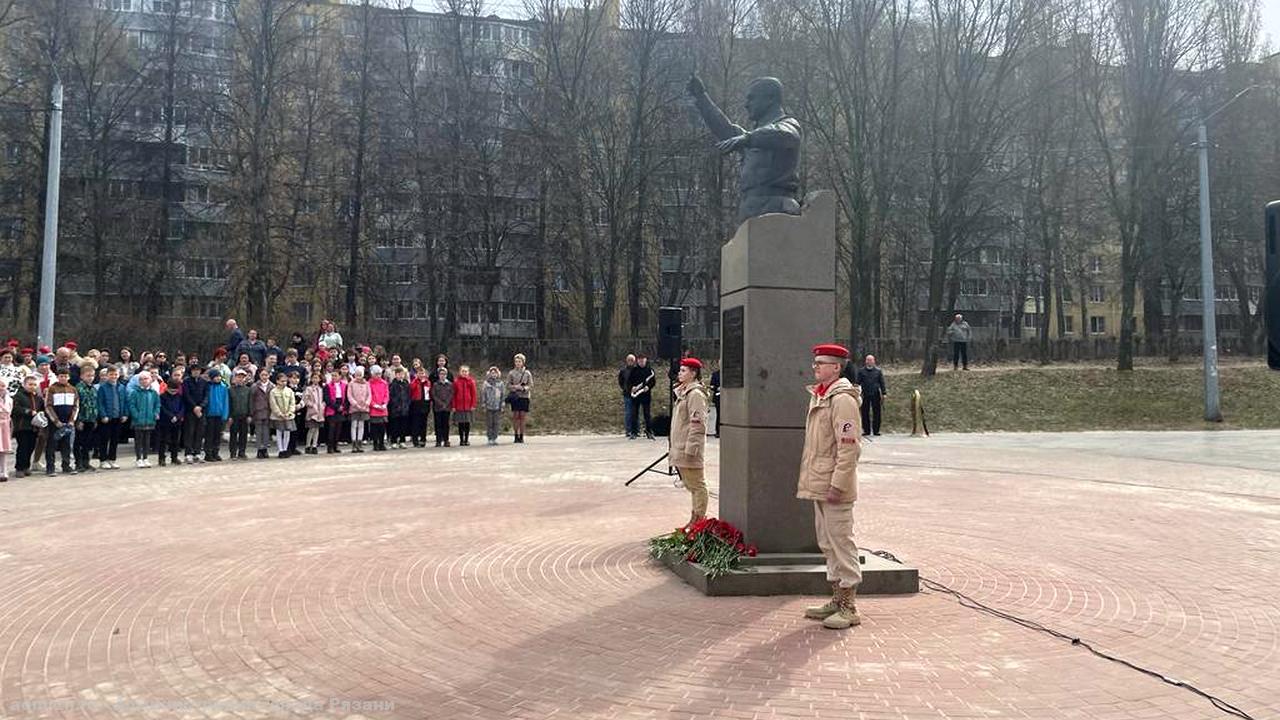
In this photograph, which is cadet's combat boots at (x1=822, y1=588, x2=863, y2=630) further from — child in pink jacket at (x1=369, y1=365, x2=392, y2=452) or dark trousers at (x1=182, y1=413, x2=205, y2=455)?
child in pink jacket at (x1=369, y1=365, x2=392, y2=452)

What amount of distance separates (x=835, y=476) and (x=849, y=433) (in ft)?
1.00

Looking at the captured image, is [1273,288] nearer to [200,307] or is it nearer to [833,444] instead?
[833,444]

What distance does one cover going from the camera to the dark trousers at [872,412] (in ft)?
71.3

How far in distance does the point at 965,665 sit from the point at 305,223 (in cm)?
3461

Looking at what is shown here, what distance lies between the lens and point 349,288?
37188 millimetres

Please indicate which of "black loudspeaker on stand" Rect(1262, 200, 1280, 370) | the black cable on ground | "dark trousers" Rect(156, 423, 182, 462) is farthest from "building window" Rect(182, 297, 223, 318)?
"black loudspeaker on stand" Rect(1262, 200, 1280, 370)

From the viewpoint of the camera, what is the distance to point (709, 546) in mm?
7168

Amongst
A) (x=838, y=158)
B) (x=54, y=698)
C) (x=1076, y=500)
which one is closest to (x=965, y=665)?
(x=54, y=698)

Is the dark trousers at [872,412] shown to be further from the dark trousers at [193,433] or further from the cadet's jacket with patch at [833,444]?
the cadet's jacket with patch at [833,444]

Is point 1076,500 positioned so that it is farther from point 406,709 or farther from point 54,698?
point 54,698

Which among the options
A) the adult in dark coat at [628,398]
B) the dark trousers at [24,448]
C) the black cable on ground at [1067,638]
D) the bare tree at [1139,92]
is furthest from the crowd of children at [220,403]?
the bare tree at [1139,92]

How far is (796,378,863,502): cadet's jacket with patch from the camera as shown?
5812mm

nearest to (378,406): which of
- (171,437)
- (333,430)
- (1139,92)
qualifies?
(333,430)

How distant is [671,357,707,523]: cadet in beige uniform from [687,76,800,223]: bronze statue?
6.04 feet
